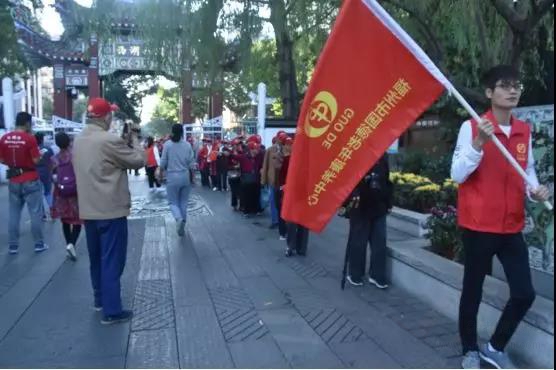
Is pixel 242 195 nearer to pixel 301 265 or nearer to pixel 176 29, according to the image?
pixel 176 29

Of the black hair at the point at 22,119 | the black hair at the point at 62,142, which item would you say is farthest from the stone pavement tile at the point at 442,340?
the black hair at the point at 22,119

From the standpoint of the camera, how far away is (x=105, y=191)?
15.4ft

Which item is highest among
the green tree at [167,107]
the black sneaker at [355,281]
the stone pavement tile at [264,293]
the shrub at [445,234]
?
the green tree at [167,107]

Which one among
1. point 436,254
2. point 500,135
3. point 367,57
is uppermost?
point 367,57

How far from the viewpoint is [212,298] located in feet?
18.1

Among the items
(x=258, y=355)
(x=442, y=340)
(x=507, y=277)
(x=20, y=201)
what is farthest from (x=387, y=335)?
(x=20, y=201)

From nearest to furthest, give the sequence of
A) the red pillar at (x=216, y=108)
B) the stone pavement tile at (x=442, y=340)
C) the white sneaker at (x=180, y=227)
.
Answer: the stone pavement tile at (x=442, y=340)
the white sneaker at (x=180, y=227)
the red pillar at (x=216, y=108)

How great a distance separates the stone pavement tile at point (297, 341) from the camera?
3.92m

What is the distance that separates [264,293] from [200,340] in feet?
4.52

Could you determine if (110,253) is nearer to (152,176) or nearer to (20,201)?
(20,201)

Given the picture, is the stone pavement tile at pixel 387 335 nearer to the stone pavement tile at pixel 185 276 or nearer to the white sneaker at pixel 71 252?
the stone pavement tile at pixel 185 276

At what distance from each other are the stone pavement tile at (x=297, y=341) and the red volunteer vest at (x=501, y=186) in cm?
142

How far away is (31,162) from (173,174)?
2075mm

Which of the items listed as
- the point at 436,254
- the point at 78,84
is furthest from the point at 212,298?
the point at 78,84
